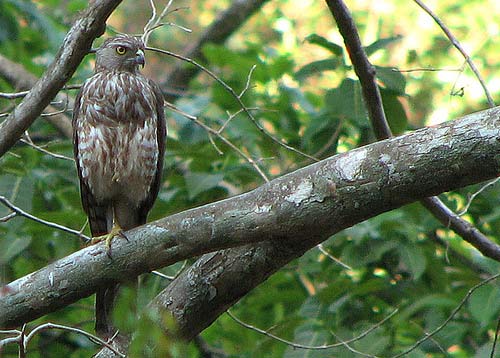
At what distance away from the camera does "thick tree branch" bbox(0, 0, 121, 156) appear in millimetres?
3260

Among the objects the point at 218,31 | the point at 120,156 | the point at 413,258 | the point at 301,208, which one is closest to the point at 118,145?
the point at 120,156

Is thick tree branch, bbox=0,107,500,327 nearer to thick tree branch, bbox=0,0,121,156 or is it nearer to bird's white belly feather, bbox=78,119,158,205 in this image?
thick tree branch, bbox=0,0,121,156

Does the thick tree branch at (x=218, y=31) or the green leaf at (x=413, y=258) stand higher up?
the thick tree branch at (x=218, y=31)

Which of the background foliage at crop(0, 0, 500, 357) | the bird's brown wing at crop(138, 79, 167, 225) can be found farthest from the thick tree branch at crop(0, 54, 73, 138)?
the bird's brown wing at crop(138, 79, 167, 225)

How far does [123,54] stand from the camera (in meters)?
4.87

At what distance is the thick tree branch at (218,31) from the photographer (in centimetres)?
791

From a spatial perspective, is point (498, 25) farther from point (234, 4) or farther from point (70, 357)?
point (70, 357)

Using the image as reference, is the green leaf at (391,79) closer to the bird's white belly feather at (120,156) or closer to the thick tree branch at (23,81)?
the bird's white belly feather at (120,156)

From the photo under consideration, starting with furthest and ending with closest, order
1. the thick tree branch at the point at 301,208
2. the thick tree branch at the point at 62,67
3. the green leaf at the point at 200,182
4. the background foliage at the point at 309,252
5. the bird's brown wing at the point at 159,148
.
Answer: the green leaf at the point at 200,182 < the background foliage at the point at 309,252 < the bird's brown wing at the point at 159,148 < the thick tree branch at the point at 62,67 < the thick tree branch at the point at 301,208

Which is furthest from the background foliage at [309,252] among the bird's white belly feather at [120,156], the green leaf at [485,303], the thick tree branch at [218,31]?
the thick tree branch at [218,31]

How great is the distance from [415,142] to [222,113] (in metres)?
3.49

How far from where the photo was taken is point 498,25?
1073cm

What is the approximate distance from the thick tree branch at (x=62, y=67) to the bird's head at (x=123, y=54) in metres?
1.53

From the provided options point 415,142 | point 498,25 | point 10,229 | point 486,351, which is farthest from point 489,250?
point 498,25
